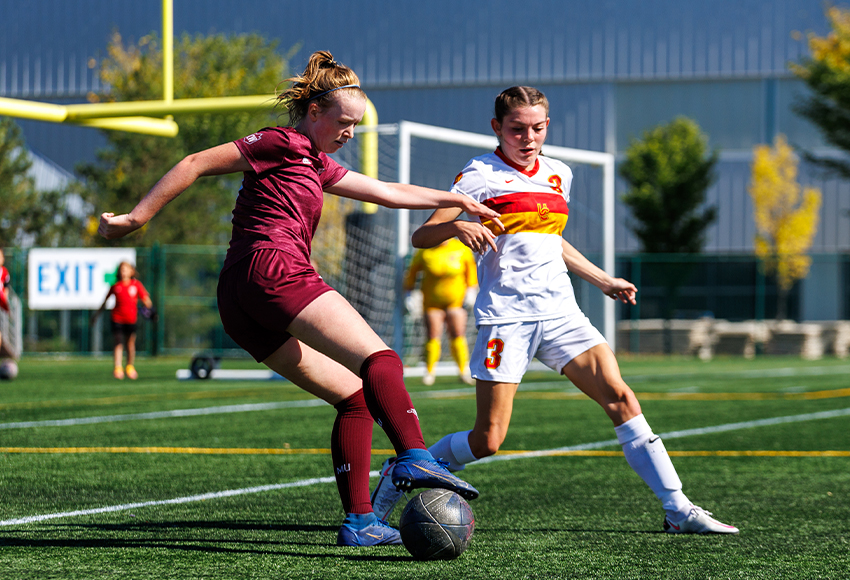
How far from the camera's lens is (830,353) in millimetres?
29469

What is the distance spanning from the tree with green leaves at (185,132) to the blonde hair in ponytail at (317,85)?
23343 mm

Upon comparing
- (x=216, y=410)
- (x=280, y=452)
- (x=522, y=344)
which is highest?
(x=522, y=344)

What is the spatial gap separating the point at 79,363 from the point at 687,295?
18.2 m

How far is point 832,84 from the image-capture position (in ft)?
95.2

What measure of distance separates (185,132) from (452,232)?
28.3 m

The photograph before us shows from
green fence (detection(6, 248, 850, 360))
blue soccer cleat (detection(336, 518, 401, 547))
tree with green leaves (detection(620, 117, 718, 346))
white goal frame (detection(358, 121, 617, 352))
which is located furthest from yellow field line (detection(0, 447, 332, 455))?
tree with green leaves (detection(620, 117, 718, 346))

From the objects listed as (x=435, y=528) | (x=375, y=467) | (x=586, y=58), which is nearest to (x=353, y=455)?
(x=435, y=528)

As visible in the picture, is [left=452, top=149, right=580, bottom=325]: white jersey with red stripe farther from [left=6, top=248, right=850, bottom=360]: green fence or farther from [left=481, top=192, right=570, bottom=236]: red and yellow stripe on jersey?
[left=6, top=248, right=850, bottom=360]: green fence

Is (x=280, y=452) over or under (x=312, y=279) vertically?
under

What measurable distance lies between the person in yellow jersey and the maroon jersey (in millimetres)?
9535

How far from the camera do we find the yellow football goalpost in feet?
50.4

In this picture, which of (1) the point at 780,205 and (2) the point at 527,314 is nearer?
(2) the point at 527,314

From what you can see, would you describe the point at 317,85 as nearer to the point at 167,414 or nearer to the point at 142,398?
the point at 167,414

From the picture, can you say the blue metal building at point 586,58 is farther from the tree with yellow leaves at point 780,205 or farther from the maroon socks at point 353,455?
the maroon socks at point 353,455
